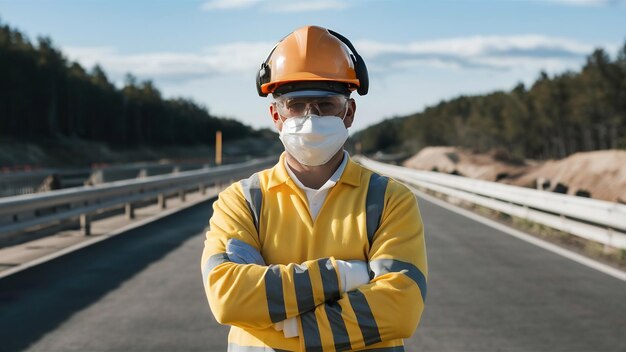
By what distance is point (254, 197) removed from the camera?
2.95 metres

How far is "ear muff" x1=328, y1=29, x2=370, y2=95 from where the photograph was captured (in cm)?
298

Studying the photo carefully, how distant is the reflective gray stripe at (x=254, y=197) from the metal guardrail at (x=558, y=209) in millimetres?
9212

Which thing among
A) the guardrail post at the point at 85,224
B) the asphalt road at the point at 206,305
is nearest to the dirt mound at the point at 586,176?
the asphalt road at the point at 206,305

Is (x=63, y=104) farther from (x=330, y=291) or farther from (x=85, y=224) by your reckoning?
(x=330, y=291)

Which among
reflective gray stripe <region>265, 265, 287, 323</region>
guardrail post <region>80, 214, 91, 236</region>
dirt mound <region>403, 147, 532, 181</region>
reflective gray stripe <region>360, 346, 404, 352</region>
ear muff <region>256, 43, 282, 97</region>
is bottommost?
dirt mound <region>403, 147, 532, 181</region>

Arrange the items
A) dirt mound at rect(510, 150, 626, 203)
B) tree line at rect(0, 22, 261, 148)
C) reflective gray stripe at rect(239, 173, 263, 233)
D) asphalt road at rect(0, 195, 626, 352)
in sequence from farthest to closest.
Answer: tree line at rect(0, 22, 261, 148), dirt mound at rect(510, 150, 626, 203), asphalt road at rect(0, 195, 626, 352), reflective gray stripe at rect(239, 173, 263, 233)

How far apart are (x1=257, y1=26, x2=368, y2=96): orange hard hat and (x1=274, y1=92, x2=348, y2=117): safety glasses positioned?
0.16 ft

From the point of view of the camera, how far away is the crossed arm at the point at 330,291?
2.73 metres

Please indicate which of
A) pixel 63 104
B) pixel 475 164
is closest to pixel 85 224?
pixel 475 164

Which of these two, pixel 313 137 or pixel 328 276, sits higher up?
pixel 313 137

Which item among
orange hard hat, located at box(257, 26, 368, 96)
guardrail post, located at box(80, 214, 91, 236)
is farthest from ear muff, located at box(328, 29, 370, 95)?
guardrail post, located at box(80, 214, 91, 236)

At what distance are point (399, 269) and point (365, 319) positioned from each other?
8.8 inches

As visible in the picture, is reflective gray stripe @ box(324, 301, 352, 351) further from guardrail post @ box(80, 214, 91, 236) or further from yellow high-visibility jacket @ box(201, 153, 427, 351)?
guardrail post @ box(80, 214, 91, 236)

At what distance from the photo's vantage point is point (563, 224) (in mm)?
14227
